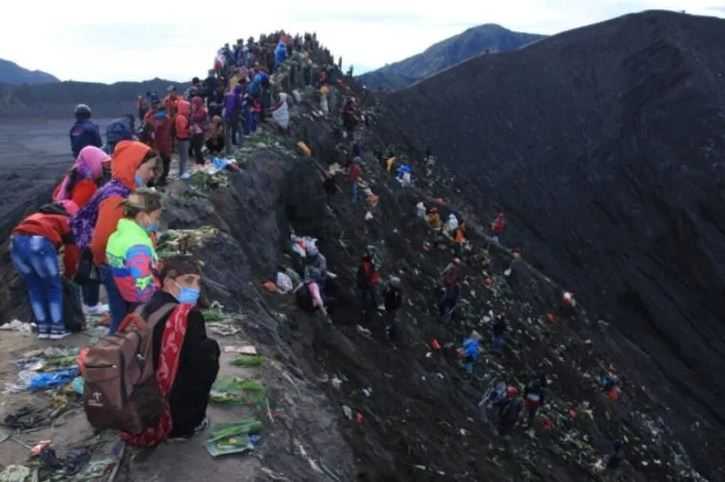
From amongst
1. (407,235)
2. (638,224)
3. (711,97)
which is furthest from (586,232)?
(407,235)

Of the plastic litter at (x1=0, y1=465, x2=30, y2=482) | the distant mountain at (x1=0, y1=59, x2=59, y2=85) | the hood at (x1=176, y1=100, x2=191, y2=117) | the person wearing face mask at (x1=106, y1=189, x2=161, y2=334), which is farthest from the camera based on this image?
the distant mountain at (x1=0, y1=59, x2=59, y2=85)

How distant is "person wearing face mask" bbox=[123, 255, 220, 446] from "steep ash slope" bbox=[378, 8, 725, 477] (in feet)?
96.5

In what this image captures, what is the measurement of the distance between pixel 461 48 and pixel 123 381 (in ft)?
297

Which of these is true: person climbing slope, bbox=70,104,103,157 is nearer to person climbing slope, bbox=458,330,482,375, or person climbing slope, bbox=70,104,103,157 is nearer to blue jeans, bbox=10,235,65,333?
blue jeans, bbox=10,235,65,333

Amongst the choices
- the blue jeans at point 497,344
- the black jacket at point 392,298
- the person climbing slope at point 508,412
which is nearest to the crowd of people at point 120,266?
the black jacket at point 392,298

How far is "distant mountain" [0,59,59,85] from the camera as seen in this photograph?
283 ft

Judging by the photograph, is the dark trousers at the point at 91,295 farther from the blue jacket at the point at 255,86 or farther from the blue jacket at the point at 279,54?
the blue jacket at the point at 279,54

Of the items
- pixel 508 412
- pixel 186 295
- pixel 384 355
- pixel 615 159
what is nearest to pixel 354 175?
Result: pixel 384 355

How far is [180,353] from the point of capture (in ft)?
12.0

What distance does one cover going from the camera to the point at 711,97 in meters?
45.3

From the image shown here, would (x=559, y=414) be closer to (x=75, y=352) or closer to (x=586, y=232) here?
(x=75, y=352)

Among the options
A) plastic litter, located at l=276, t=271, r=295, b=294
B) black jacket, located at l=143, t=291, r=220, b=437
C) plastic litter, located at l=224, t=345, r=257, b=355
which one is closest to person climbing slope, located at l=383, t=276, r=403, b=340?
plastic litter, located at l=276, t=271, r=295, b=294

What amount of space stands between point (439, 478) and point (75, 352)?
539 centimetres

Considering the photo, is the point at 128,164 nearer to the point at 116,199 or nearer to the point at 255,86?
the point at 116,199
